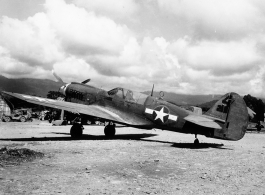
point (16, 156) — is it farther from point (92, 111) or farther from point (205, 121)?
point (205, 121)

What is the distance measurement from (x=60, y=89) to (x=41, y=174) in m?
10.8

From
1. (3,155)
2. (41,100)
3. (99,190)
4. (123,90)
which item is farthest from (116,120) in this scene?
(99,190)

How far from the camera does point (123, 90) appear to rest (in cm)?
1276

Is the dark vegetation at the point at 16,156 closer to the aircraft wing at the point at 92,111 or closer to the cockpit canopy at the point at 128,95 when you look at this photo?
the aircraft wing at the point at 92,111

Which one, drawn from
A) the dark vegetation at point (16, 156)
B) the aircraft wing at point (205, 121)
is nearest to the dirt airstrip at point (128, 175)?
the dark vegetation at point (16, 156)

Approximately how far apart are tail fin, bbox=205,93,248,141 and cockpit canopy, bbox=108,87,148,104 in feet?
11.6

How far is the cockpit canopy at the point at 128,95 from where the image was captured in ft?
40.2

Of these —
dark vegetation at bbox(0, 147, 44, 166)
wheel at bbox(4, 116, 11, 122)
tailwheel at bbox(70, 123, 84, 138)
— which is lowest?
wheel at bbox(4, 116, 11, 122)

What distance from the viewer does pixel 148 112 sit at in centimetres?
1181

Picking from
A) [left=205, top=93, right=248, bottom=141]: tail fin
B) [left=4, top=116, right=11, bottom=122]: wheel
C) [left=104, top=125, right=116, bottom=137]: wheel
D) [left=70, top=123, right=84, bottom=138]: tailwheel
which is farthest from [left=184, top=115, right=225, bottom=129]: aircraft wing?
[left=4, top=116, right=11, bottom=122]: wheel

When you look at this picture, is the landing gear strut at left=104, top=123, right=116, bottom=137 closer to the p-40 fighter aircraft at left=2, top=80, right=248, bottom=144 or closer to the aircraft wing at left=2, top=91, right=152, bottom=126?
the p-40 fighter aircraft at left=2, top=80, right=248, bottom=144

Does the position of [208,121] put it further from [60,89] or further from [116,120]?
[60,89]

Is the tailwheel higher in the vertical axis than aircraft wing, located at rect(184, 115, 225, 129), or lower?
lower

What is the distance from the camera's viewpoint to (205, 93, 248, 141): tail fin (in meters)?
9.96
